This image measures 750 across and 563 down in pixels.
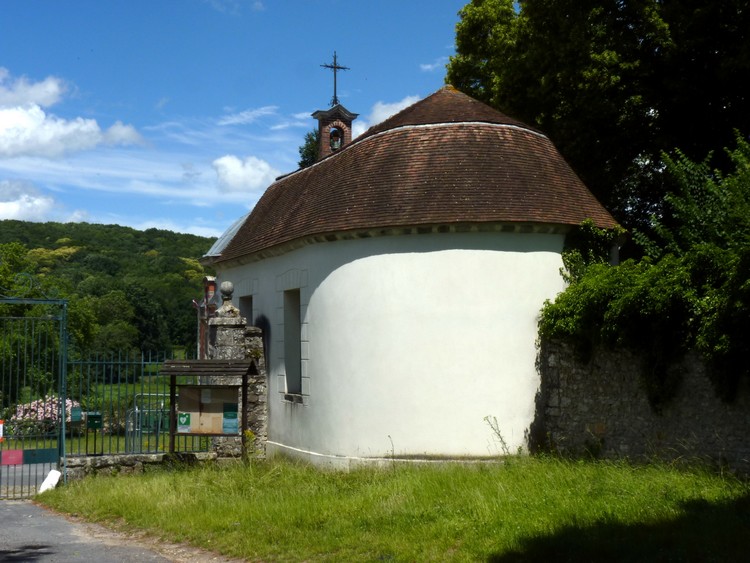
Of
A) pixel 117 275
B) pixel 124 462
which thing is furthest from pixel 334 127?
pixel 117 275

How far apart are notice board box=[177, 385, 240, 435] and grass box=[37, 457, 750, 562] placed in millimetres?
947

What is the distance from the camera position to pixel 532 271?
13711 mm

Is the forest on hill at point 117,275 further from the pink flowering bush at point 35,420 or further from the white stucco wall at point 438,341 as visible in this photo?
the white stucco wall at point 438,341

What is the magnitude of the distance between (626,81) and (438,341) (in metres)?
9.26

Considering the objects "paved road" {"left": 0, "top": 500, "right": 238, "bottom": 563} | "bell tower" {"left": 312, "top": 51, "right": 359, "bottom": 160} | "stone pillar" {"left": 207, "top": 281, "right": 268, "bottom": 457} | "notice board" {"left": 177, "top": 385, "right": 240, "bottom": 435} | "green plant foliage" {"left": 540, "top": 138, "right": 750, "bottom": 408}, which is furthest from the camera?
"bell tower" {"left": 312, "top": 51, "right": 359, "bottom": 160}

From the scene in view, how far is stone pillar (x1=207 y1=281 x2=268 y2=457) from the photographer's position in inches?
624

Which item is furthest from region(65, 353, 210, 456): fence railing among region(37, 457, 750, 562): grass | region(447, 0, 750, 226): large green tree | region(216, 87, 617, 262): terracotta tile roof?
region(447, 0, 750, 226): large green tree

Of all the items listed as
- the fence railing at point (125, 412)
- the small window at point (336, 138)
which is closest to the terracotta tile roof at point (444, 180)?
the fence railing at point (125, 412)

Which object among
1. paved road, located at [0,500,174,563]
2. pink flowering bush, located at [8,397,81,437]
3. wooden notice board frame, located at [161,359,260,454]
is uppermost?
wooden notice board frame, located at [161,359,260,454]

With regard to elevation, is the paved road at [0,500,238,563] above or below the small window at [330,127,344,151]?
below

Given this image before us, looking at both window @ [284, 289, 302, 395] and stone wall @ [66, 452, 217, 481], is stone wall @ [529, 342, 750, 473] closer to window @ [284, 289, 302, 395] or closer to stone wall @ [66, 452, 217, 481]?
window @ [284, 289, 302, 395]

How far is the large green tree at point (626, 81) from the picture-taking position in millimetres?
17797

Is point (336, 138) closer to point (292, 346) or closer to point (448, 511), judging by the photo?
point (292, 346)

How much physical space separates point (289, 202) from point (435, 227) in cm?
521
